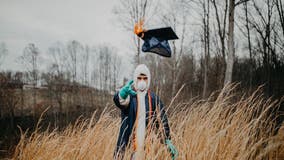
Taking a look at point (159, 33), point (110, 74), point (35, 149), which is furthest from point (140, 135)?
point (110, 74)

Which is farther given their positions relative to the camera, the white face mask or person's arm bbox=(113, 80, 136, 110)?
the white face mask

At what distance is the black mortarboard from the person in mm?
211

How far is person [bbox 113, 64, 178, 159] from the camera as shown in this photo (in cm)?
164

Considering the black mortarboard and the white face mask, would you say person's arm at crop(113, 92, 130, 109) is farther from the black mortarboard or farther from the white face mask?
the black mortarboard

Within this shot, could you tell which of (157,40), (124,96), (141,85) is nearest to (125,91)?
(124,96)

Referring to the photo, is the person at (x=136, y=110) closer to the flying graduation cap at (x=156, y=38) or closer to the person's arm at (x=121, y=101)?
the person's arm at (x=121, y=101)

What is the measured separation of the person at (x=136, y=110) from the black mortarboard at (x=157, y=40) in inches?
8.3

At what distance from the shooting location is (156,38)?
176 centimetres

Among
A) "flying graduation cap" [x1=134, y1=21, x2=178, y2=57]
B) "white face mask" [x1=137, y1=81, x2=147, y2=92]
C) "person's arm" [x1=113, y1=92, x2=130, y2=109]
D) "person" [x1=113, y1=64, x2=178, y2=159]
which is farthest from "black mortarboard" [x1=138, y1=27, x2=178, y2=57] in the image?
"person's arm" [x1=113, y1=92, x2=130, y2=109]

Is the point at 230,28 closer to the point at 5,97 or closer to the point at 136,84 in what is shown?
the point at 136,84

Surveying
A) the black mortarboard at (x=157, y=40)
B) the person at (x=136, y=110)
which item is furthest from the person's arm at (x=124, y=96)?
the black mortarboard at (x=157, y=40)

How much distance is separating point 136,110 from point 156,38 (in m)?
0.74

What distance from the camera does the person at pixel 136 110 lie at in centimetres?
164

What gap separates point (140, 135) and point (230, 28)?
459 centimetres
